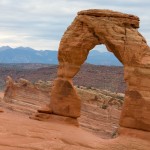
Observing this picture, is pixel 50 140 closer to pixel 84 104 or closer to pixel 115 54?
pixel 115 54

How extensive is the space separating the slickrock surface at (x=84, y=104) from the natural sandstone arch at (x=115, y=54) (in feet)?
30.6

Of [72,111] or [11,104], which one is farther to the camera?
[11,104]

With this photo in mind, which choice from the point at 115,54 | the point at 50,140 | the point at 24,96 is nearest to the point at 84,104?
the point at 24,96

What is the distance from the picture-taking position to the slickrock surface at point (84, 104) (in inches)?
1357

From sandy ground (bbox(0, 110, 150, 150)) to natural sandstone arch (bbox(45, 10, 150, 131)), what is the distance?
3.33 feet

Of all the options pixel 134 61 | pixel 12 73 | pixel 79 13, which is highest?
pixel 79 13

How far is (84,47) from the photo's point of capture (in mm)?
23500

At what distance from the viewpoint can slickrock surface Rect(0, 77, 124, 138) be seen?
3447 centimetres

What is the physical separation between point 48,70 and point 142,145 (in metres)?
72.4

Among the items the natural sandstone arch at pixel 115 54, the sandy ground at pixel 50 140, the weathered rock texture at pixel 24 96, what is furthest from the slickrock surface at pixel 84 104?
the sandy ground at pixel 50 140

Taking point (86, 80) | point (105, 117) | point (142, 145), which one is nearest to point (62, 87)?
point (142, 145)

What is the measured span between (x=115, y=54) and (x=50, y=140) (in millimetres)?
5702

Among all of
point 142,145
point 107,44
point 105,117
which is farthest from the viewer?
point 105,117

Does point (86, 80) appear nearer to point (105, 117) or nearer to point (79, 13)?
point (105, 117)
